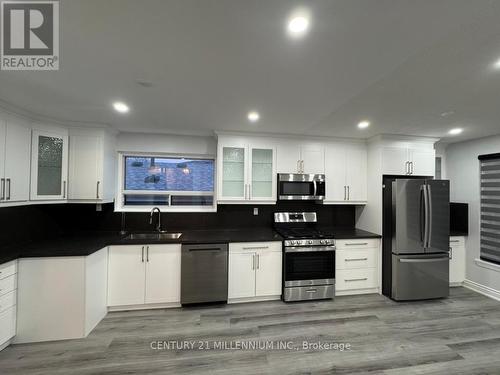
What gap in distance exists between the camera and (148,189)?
356cm

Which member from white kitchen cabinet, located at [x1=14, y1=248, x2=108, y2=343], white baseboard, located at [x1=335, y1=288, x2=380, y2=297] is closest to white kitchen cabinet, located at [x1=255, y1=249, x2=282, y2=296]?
white baseboard, located at [x1=335, y1=288, x2=380, y2=297]

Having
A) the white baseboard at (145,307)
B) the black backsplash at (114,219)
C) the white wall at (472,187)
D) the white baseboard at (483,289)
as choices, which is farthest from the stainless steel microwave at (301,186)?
the white baseboard at (483,289)

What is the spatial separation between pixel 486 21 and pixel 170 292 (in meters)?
3.62

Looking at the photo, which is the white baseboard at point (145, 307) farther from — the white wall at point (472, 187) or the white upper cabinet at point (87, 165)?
the white wall at point (472, 187)

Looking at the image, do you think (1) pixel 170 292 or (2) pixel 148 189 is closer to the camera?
(1) pixel 170 292

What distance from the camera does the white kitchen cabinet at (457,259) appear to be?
364 centimetres

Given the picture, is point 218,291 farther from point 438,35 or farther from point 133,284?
point 438,35

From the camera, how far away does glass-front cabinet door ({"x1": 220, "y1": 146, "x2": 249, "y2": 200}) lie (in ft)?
11.0

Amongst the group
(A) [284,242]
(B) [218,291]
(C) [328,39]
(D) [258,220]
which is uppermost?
(C) [328,39]

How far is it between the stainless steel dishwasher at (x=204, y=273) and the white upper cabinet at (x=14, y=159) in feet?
6.12

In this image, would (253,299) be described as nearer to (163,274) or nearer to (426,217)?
(163,274)

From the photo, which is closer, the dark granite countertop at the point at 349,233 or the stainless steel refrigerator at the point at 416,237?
the stainless steel refrigerator at the point at 416,237

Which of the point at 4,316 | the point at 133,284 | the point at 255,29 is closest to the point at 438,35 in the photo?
the point at 255,29

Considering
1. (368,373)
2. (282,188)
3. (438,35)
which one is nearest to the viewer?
(438,35)
